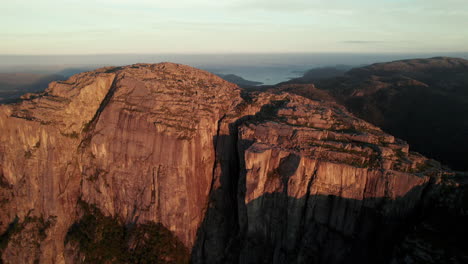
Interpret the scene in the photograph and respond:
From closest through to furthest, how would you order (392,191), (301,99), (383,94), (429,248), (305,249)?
(429,248)
(392,191)
(305,249)
(301,99)
(383,94)

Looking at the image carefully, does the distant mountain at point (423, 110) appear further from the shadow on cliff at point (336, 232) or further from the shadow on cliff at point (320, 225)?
the shadow on cliff at point (336, 232)

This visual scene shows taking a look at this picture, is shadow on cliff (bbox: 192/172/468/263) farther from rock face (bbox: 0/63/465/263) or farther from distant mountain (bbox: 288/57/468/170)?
distant mountain (bbox: 288/57/468/170)

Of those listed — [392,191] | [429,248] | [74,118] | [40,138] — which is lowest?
[429,248]

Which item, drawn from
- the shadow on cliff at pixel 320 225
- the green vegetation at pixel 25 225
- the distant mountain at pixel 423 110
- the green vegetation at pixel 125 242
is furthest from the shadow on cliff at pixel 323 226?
the distant mountain at pixel 423 110

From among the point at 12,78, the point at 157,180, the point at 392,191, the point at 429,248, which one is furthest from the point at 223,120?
the point at 12,78

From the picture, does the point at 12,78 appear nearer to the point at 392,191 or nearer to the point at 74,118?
the point at 74,118

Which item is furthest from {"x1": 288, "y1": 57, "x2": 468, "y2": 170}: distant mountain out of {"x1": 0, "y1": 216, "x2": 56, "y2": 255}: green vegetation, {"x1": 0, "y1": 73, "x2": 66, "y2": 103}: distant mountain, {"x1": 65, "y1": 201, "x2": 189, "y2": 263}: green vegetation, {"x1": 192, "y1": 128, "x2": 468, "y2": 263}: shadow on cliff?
{"x1": 0, "y1": 73, "x2": 66, "y2": 103}: distant mountain

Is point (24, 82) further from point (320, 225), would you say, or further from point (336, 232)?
point (336, 232)

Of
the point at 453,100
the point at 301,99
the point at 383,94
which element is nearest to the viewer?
the point at 301,99
